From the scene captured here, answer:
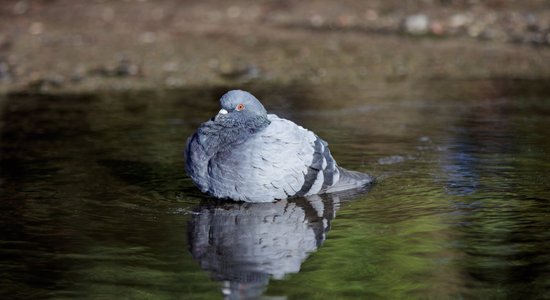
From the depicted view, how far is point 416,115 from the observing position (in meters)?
9.16

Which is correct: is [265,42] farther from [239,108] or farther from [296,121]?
[239,108]

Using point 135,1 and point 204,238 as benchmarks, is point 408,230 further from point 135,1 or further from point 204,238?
point 135,1

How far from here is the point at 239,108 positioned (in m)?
6.02

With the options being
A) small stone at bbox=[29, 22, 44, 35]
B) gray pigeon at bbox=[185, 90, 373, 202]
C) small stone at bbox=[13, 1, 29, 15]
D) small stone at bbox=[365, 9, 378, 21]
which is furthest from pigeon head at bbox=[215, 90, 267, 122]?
small stone at bbox=[13, 1, 29, 15]

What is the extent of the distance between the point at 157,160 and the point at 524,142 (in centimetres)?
281

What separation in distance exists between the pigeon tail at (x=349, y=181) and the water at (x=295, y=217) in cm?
7

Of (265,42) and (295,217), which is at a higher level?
(265,42)

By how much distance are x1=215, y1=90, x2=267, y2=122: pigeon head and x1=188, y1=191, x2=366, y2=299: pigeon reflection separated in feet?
1.75

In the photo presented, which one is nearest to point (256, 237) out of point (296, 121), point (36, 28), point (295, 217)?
point (295, 217)

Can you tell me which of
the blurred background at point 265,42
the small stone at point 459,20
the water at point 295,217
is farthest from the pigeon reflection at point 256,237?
the small stone at point 459,20

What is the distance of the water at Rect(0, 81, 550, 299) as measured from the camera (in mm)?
4398

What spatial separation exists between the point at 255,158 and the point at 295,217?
0.42 metres

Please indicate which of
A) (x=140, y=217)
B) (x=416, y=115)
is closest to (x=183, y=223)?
(x=140, y=217)

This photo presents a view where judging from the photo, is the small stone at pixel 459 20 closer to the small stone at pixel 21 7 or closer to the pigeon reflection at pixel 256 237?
the small stone at pixel 21 7
